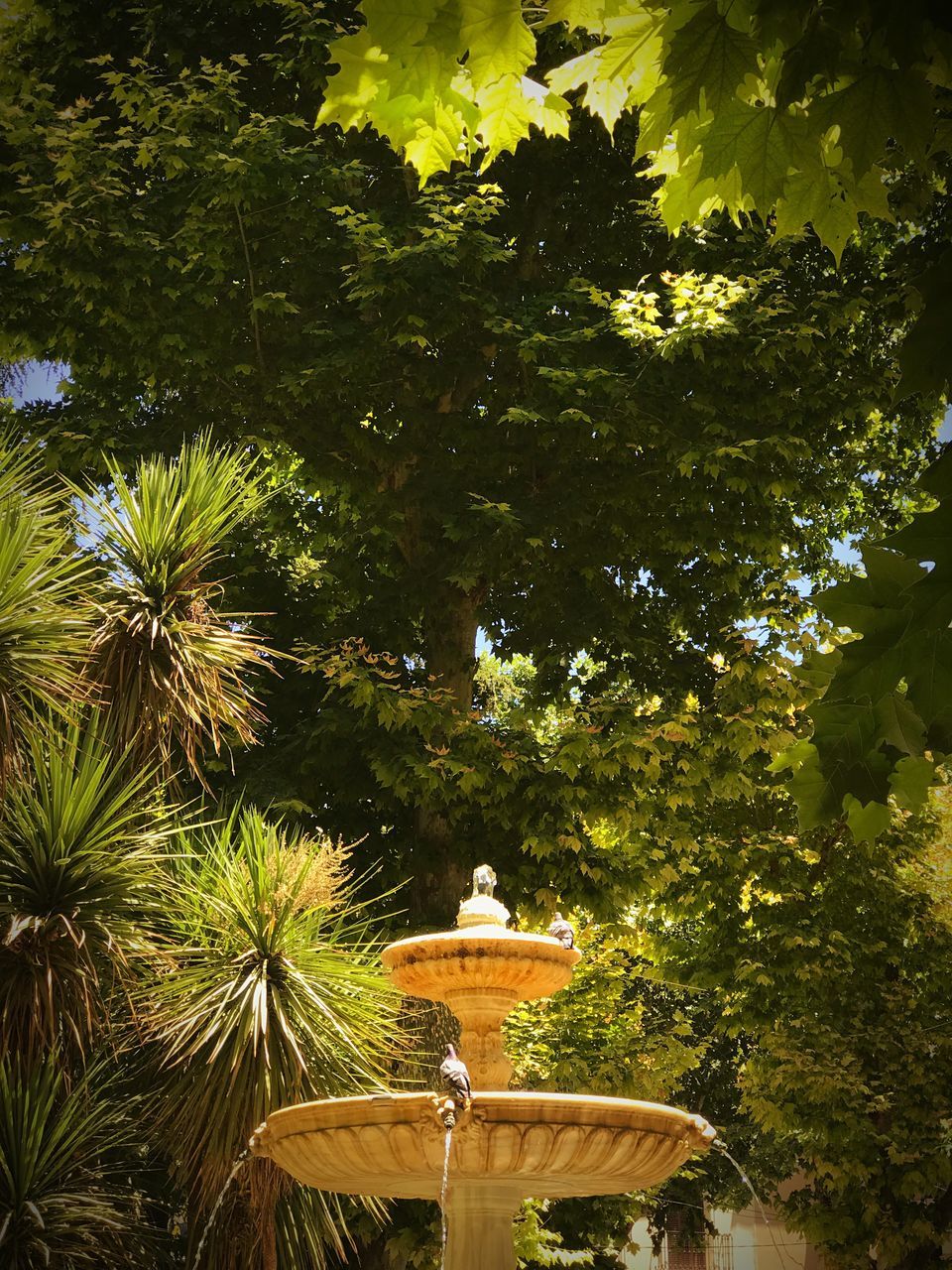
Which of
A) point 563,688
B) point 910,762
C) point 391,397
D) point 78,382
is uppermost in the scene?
point 78,382

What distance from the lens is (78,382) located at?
15.5 m

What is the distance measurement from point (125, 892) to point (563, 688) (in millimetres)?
6701

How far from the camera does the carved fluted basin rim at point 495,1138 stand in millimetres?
6891

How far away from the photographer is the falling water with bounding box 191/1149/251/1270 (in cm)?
890

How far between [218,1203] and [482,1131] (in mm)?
2948

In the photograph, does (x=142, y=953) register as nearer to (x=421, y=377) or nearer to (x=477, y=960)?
(x=477, y=960)

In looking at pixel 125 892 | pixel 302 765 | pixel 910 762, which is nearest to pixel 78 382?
pixel 302 765

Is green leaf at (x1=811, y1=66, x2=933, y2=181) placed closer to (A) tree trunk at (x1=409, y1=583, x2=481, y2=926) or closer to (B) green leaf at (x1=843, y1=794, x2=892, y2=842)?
(B) green leaf at (x1=843, y1=794, x2=892, y2=842)

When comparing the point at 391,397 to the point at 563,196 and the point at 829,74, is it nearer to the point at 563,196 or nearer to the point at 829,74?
the point at 563,196

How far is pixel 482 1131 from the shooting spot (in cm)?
689

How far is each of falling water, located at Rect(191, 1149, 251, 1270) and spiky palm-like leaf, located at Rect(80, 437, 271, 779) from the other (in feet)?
9.25

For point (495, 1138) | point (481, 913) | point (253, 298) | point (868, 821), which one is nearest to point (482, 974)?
point (481, 913)

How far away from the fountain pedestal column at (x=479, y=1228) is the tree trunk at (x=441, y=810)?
477 centimetres

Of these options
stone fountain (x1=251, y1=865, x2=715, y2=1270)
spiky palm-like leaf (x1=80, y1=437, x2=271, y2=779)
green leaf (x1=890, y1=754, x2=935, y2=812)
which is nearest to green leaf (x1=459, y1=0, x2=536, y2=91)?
green leaf (x1=890, y1=754, x2=935, y2=812)
